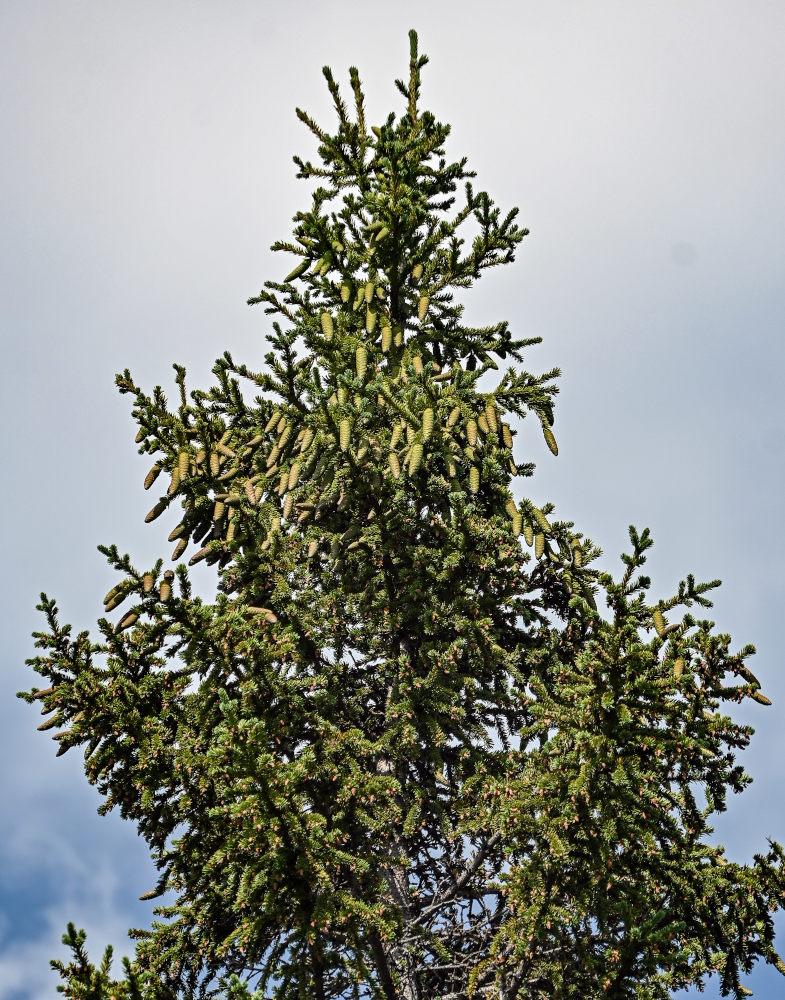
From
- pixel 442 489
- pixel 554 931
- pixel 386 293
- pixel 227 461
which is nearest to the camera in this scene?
pixel 554 931

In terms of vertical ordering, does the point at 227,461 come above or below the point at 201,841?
above

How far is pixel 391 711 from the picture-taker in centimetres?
845

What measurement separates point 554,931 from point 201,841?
3.26m

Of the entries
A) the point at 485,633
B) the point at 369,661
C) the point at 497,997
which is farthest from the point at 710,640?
A: the point at 369,661

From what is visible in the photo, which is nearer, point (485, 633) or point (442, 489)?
point (485, 633)

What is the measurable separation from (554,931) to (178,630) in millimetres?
4252

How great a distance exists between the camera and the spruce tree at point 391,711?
21.8 feet

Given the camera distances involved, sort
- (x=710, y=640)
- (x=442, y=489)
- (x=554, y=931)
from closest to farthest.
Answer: (x=710, y=640) < (x=554, y=931) < (x=442, y=489)

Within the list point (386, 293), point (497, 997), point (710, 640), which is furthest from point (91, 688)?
point (386, 293)


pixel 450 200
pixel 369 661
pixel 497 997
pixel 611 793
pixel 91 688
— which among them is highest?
pixel 450 200

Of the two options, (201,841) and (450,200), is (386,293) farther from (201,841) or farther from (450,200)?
(201,841)

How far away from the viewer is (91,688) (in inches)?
295

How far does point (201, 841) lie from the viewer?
25.7 ft

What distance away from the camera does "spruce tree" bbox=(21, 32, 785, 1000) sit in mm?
6633
